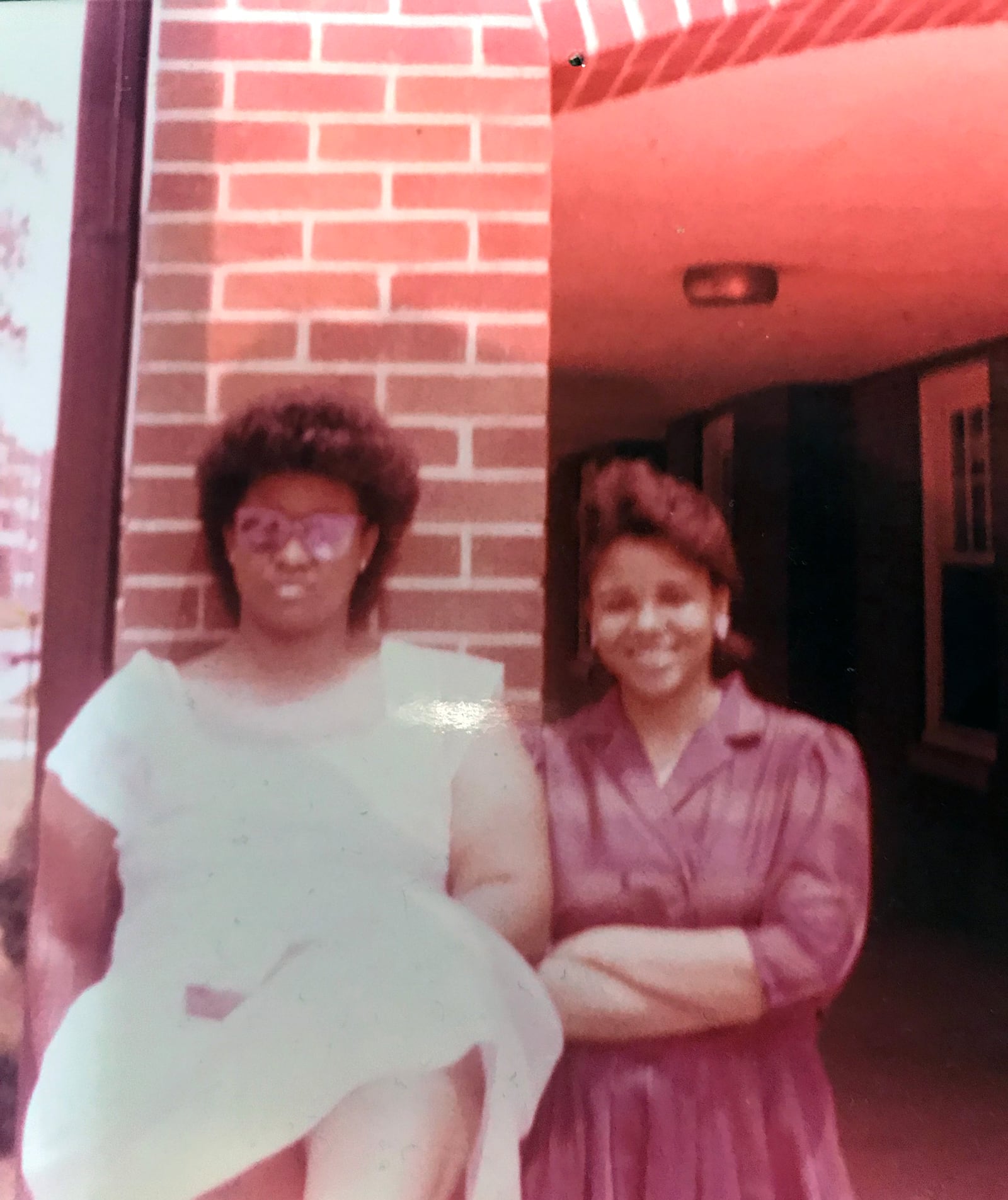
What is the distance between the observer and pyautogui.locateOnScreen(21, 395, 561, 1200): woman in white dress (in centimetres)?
125

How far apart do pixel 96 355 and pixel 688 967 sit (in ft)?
4.34

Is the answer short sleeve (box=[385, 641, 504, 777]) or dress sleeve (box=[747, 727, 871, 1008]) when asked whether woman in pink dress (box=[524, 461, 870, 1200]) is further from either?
short sleeve (box=[385, 641, 504, 777])

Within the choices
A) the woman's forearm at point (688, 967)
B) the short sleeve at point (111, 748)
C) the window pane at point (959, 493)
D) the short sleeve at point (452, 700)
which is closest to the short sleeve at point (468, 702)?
the short sleeve at point (452, 700)

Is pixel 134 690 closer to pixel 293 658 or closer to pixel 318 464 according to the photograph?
pixel 293 658

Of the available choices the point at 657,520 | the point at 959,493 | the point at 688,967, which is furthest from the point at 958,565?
A: the point at 688,967

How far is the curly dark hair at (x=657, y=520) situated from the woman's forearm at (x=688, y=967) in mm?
400

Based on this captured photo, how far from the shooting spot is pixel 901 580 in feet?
4.59

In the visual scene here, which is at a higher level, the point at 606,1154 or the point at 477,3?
the point at 477,3

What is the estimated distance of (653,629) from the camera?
1.34m

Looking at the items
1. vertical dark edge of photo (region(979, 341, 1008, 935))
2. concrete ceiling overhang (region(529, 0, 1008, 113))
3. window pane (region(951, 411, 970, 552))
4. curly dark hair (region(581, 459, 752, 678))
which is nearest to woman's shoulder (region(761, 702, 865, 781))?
curly dark hair (region(581, 459, 752, 678))

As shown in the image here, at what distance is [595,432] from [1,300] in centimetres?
99

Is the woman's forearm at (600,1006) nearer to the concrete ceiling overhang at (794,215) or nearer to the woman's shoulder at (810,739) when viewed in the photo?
the woman's shoulder at (810,739)

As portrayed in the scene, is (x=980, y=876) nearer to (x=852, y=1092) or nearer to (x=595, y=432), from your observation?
(x=852, y=1092)

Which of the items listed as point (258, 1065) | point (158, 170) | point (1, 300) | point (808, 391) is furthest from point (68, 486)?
point (808, 391)
